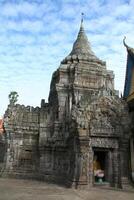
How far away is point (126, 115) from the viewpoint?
49.1 feet

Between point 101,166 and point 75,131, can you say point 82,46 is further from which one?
point 101,166

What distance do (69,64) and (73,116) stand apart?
24.9 feet

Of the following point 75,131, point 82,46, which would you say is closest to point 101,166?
point 75,131

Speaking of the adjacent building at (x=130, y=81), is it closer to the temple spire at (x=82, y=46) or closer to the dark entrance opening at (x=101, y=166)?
the dark entrance opening at (x=101, y=166)

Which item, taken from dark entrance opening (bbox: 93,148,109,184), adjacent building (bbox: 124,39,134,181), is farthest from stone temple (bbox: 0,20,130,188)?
adjacent building (bbox: 124,39,134,181)

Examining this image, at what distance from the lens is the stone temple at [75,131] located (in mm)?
14172

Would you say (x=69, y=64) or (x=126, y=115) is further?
(x=69, y=64)

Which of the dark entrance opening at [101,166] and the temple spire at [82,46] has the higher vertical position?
the temple spire at [82,46]

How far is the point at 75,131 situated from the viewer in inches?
567

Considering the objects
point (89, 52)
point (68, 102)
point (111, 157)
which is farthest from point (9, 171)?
point (89, 52)

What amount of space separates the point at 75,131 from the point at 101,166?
2982 mm

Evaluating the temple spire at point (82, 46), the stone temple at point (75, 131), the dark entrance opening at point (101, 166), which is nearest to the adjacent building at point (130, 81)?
the stone temple at point (75, 131)

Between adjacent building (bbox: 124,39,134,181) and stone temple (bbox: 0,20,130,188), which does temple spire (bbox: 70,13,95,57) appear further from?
adjacent building (bbox: 124,39,134,181)

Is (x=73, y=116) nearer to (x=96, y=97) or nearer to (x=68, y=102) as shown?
(x=96, y=97)
